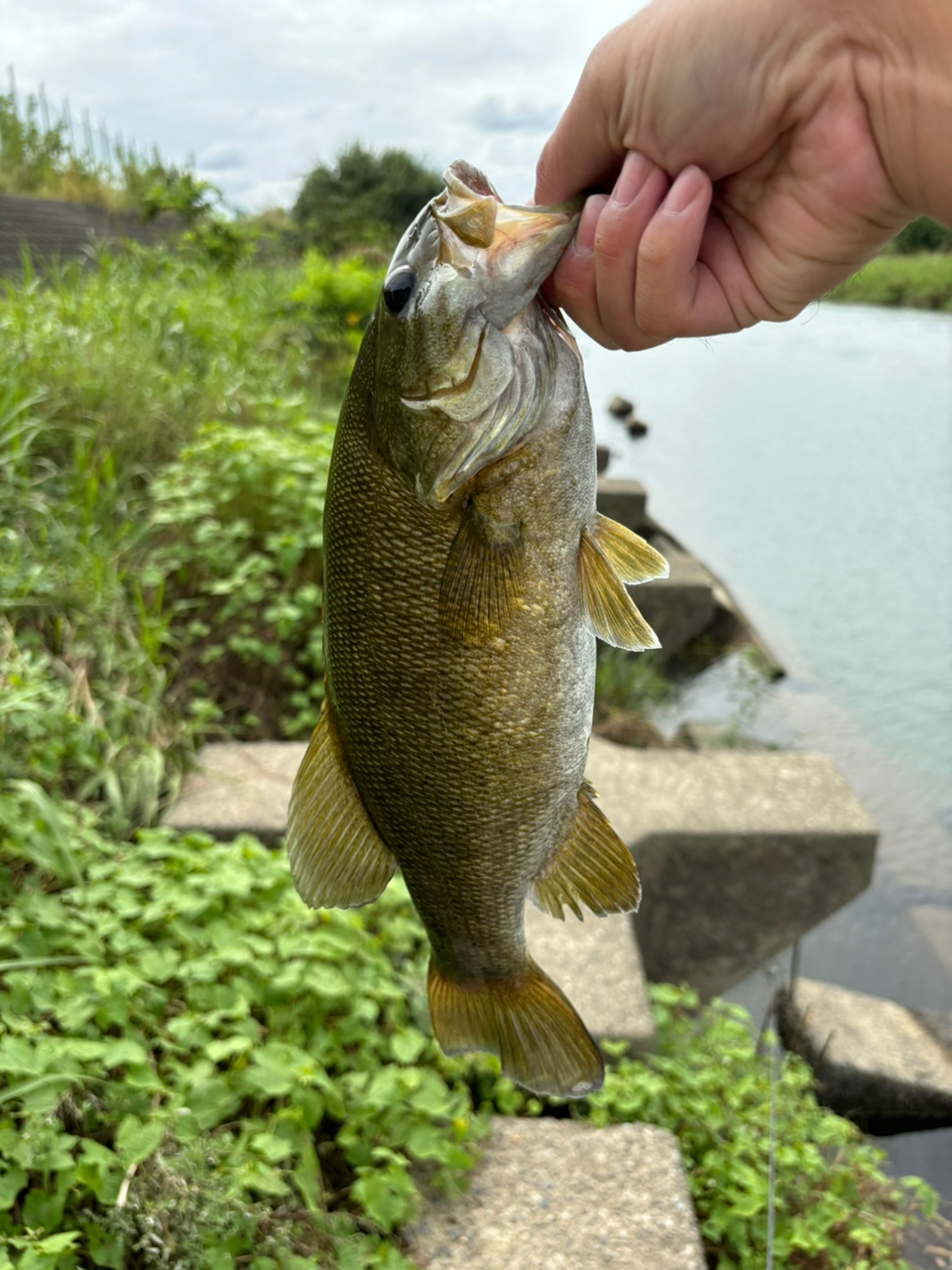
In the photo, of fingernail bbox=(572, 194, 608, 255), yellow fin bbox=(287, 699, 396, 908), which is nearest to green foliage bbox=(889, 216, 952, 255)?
fingernail bbox=(572, 194, 608, 255)

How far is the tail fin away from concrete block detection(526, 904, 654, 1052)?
1.26m

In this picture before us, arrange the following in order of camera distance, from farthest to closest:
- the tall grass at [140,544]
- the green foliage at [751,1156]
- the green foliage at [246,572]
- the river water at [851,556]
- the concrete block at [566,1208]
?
the river water at [851,556] < the green foliage at [246,572] < the tall grass at [140,544] < the green foliage at [751,1156] < the concrete block at [566,1208]

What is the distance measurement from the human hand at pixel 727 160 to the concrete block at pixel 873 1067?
325 centimetres

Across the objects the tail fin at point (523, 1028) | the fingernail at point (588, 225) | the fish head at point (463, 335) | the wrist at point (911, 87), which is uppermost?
the wrist at point (911, 87)

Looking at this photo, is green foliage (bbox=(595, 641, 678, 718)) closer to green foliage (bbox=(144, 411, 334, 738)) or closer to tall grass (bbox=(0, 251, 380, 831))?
green foliage (bbox=(144, 411, 334, 738))

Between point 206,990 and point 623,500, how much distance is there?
698cm

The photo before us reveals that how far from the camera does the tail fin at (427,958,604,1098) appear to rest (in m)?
1.47

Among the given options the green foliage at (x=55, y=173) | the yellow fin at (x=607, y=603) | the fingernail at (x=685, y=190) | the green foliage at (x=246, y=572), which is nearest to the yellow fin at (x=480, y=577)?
the yellow fin at (x=607, y=603)

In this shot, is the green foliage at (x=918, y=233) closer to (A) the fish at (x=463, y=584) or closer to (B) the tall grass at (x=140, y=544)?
(A) the fish at (x=463, y=584)

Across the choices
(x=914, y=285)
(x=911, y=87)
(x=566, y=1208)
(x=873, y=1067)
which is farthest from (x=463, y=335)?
(x=914, y=285)

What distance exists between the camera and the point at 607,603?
1.33 meters

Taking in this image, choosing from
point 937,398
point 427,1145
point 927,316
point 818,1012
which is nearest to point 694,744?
point 818,1012

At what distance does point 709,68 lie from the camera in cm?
120

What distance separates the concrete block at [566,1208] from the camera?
2.08m
